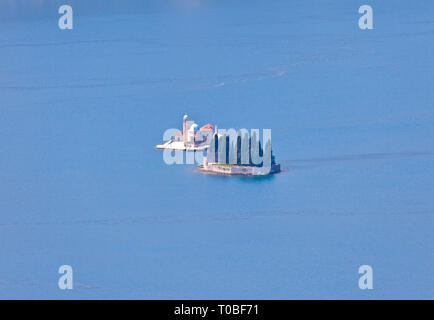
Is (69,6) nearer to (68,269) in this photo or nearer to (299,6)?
(299,6)

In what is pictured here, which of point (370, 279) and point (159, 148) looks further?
point (159, 148)

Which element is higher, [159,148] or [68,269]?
[159,148]
